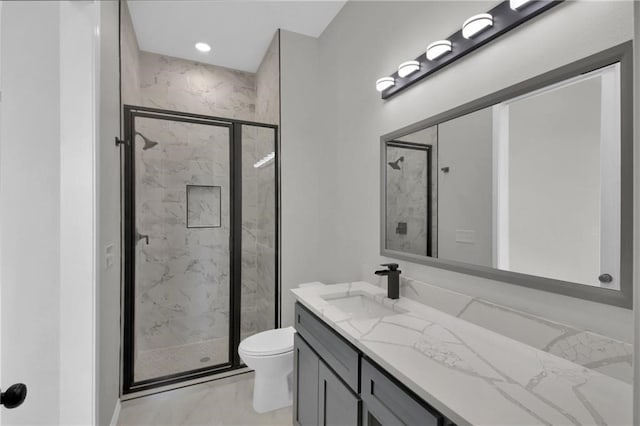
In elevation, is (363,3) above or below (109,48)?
above

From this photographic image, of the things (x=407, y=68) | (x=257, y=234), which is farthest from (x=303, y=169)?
(x=407, y=68)

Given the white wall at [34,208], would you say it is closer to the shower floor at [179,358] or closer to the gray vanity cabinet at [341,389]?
the gray vanity cabinet at [341,389]

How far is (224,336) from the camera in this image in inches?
97.9

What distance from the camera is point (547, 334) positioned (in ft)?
3.25

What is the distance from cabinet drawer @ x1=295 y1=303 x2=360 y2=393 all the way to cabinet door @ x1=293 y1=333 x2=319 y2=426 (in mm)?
62

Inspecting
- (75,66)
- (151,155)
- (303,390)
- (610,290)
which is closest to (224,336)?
(303,390)

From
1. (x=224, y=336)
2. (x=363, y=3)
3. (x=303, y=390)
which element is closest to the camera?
(x=303, y=390)

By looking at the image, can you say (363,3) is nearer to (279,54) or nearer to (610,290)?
(279,54)

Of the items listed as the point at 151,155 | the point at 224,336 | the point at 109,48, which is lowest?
the point at 224,336

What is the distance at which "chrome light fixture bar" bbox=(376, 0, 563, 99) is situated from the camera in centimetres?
105

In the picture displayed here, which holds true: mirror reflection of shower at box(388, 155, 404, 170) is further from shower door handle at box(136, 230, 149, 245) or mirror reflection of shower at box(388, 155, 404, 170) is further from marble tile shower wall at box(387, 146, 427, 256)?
shower door handle at box(136, 230, 149, 245)

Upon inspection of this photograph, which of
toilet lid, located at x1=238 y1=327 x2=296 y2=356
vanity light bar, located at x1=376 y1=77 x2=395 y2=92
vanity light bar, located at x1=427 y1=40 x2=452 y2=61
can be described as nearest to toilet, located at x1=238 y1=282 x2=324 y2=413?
toilet lid, located at x1=238 y1=327 x2=296 y2=356

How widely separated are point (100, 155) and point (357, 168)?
1505 mm

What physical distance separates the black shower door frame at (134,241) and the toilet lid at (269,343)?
0.42 metres
